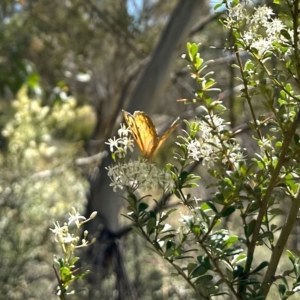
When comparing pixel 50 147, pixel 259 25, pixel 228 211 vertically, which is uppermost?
pixel 259 25

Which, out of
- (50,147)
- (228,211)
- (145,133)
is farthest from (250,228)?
(50,147)

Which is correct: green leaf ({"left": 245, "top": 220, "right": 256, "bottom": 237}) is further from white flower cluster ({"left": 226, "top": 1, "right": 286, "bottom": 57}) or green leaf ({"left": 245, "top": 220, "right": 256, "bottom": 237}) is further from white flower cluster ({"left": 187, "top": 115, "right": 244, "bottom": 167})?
white flower cluster ({"left": 226, "top": 1, "right": 286, "bottom": 57})

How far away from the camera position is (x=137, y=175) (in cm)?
49

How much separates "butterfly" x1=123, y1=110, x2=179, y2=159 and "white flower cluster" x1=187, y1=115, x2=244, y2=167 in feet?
0.10

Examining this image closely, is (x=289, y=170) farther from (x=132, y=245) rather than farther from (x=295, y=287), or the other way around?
Answer: (x=132, y=245)

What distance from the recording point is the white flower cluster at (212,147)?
52cm

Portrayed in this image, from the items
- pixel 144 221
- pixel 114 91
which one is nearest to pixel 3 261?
pixel 144 221

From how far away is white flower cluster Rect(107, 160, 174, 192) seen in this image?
49 cm

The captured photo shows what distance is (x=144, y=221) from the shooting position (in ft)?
1.75

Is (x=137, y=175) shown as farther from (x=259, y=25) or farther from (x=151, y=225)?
(x=259, y=25)

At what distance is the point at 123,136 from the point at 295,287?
24cm

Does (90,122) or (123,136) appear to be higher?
(123,136)

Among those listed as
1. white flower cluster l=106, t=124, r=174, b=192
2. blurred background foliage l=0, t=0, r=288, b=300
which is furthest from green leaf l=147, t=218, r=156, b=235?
blurred background foliage l=0, t=0, r=288, b=300

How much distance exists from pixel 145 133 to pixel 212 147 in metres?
0.07
